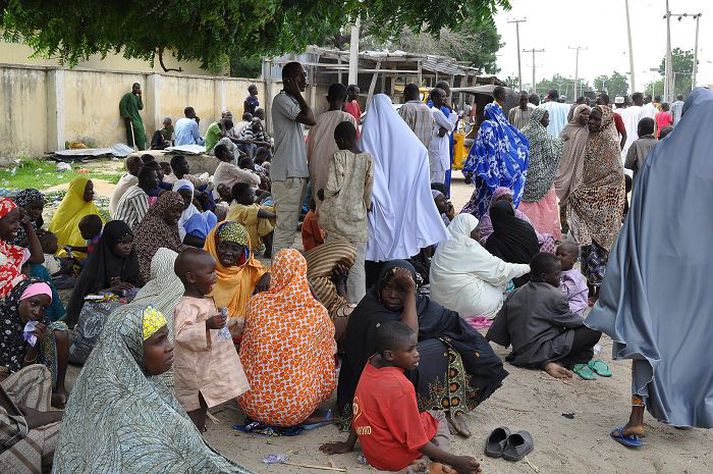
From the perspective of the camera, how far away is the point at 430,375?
16.7ft

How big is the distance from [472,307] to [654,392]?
2.52 meters

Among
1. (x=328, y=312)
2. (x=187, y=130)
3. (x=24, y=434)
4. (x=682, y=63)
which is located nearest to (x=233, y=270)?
(x=328, y=312)

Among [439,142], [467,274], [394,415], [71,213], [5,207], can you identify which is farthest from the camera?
[439,142]

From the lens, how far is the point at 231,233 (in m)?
5.76

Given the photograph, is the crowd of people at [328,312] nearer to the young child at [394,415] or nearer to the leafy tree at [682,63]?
the young child at [394,415]

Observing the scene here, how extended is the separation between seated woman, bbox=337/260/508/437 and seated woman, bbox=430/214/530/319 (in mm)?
2172

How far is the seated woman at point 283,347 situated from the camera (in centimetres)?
502

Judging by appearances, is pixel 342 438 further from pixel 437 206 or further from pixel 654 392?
pixel 437 206

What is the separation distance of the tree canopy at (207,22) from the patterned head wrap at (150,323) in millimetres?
2019

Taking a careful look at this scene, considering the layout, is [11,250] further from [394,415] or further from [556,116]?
[556,116]

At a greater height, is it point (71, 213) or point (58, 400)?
point (71, 213)

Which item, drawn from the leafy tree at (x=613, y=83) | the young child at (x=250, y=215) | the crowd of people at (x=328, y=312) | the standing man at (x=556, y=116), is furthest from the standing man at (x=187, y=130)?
the leafy tree at (x=613, y=83)

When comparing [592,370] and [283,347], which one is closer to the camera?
[283,347]

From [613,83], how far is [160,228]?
125m
